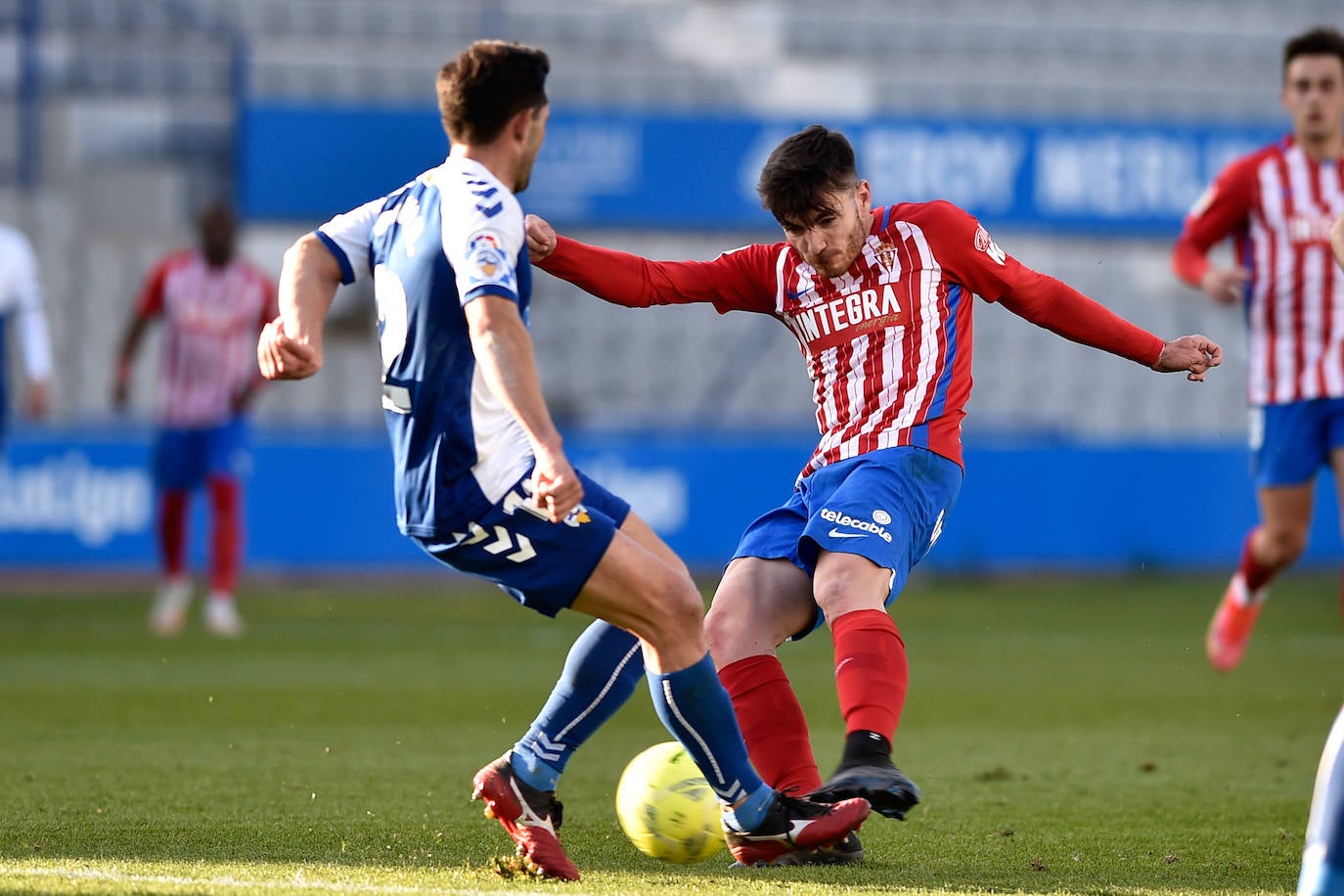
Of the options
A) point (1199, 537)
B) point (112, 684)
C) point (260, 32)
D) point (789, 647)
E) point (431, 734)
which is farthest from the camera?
point (260, 32)

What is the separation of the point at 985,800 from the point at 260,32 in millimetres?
14563

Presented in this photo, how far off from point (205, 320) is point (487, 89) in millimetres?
7359

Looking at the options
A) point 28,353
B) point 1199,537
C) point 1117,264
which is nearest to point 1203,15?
point 1117,264

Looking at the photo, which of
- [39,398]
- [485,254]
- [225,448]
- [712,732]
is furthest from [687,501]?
[485,254]

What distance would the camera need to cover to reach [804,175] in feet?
14.2

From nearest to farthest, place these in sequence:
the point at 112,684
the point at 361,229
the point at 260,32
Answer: the point at 361,229 → the point at 112,684 → the point at 260,32

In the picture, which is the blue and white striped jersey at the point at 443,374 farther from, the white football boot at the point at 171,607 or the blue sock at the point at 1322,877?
the white football boot at the point at 171,607

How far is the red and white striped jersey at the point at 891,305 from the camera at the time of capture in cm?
459

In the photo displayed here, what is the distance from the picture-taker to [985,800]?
208 inches

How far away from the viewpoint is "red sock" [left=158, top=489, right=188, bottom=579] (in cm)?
1070

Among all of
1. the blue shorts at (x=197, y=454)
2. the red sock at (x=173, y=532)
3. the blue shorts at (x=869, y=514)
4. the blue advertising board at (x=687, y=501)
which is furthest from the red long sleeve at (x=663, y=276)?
the blue advertising board at (x=687, y=501)

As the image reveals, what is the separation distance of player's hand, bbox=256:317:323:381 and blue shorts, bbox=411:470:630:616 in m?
0.46

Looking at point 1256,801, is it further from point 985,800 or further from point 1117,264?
point 1117,264

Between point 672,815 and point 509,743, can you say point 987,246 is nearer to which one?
point 672,815
